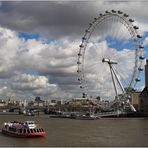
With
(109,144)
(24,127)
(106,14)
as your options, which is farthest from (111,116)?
(109,144)

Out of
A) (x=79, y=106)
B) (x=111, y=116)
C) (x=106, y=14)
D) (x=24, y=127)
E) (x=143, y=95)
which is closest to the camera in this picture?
(x=24, y=127)

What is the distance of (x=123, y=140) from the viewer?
3328 cm

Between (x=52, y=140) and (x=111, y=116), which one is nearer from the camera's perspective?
(x=52, y=140)

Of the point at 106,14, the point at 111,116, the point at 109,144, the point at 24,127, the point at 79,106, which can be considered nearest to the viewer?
the point at 109,144

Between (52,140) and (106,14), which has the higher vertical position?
(106,14)

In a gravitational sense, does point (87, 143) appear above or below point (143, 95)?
below

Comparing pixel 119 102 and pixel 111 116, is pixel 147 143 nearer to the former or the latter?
pixel 119 102

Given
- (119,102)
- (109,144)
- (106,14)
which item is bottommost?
(109,144)

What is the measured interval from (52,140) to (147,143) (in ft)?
25.6

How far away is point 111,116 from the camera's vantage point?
87.9 m

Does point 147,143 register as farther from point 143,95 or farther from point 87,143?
point 143,95

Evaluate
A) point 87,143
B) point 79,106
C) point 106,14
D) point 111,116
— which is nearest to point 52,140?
point 87,143

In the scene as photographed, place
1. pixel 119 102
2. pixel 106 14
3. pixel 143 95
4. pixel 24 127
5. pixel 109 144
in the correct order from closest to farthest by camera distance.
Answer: pixel 109 144
pixel 24 127
pixel 106 14
pixel 119 102
pixel 143 95

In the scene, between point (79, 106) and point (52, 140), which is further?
point (79, 106)
